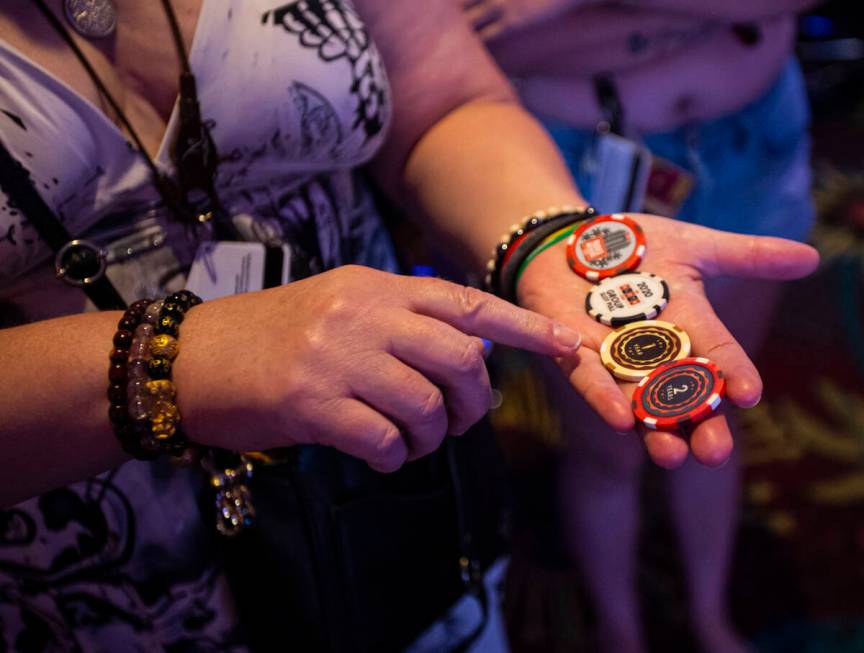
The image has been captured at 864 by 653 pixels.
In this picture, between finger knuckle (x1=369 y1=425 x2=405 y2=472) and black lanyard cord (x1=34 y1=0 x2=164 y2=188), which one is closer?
finger knuckle (x1=369 y1=425 x2=405 y2=472)

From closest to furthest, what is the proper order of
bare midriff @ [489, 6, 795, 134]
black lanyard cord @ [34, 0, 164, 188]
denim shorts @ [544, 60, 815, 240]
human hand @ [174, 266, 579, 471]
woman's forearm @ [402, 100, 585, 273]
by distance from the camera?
human hand @ [174, 266, 579, 471]
black lanyard cord @ [34, 0, 164, 188]
woman's forearm @ [402, 100, 585, 273]
bare midriff @ [489, 6, 795, 134]
denim shorts @ [544, 60, 815, 240]

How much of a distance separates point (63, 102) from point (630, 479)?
1.47 meters

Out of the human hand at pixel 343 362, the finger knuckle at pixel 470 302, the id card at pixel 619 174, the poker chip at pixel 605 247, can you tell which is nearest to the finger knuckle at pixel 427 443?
the human hand at pixel 343 362

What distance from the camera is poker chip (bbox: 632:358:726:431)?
0.82 metres

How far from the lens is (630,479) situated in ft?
6.30

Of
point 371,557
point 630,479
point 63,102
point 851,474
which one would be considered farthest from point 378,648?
point 851,474

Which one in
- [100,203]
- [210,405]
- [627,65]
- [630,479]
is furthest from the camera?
[630,479]

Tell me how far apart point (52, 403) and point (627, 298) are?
0.61m

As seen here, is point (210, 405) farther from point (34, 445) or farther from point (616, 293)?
point (616, 293)

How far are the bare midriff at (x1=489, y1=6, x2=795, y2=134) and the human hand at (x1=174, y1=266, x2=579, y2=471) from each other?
950 mm

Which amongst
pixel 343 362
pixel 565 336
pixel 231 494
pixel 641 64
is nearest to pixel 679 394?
pixel 565 336

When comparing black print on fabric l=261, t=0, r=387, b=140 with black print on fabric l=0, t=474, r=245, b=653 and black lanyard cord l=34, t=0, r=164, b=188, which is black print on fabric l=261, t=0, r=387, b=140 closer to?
black lanyard cord l=34, t=0, r=164, b=188

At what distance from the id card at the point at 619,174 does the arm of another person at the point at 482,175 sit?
49 centimetres

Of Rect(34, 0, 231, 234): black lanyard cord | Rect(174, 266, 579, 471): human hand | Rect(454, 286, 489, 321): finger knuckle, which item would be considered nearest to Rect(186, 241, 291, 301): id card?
Rect(34, 0, 231, 234): black lanyard cord
